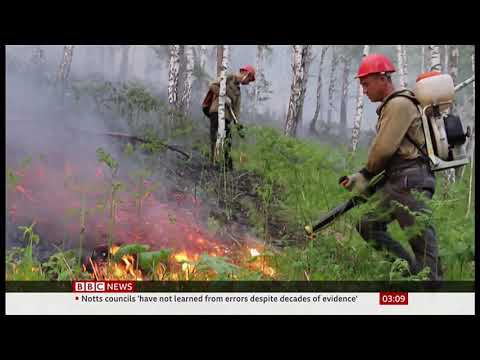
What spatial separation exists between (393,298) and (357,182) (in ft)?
3.59

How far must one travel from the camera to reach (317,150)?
17.4ft

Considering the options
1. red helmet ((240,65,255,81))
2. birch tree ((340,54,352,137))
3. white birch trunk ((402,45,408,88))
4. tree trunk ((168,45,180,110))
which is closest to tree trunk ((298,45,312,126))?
birch tree ((340,54,352,137))

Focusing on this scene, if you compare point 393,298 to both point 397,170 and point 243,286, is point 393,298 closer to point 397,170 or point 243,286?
point 397,170

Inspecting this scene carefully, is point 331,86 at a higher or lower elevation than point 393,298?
higher

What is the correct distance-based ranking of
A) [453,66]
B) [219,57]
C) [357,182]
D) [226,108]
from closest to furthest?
[357,182] < [219,57] < [226,108] < [453,66]

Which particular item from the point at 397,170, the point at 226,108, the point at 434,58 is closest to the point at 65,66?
the point at 226,108

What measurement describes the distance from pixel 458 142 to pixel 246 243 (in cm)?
203

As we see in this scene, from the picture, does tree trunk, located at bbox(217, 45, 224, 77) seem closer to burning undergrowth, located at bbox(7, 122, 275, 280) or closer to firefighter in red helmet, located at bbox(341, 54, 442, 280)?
burning undergrowth, located at bbox(7, 122, 275, 280)

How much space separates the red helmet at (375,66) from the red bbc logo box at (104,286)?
2.66 m

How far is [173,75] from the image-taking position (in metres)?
5.42

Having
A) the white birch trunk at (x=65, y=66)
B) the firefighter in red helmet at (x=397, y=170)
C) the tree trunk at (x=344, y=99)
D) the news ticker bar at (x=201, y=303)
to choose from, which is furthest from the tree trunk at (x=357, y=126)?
the white birch trunk at (x=65, y=66)

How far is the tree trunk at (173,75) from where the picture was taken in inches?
213

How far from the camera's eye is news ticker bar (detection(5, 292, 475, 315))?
500 cm

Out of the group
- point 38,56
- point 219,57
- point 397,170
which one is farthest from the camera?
point 219,57
